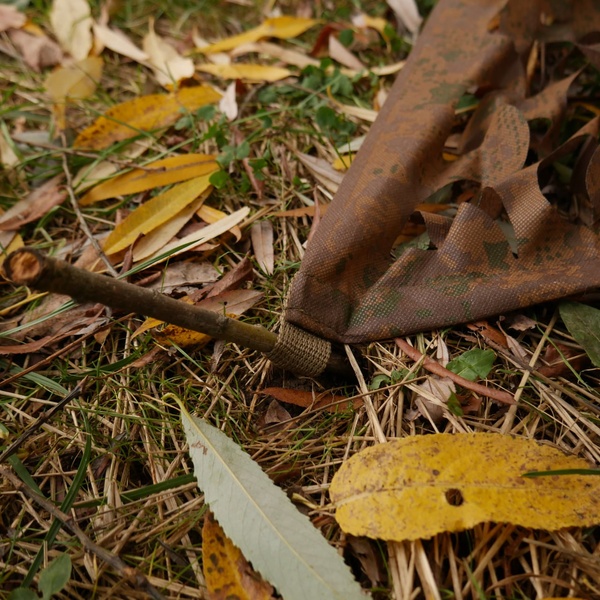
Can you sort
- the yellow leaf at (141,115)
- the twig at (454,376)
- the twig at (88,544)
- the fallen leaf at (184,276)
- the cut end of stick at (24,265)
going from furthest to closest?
the yellow leaf at (141,115), the fallen leaf at (184,276), the twig at (454,376), the twig at (88,544), the cut end of stick at (24,265)

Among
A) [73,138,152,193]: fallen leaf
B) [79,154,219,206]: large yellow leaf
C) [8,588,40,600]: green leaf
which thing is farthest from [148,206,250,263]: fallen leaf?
[8,588,40,600]: green leaf

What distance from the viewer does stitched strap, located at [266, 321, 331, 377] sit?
3.93 ft

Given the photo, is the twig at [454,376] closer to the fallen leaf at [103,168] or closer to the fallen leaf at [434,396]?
the fallen leaf at [434,396]

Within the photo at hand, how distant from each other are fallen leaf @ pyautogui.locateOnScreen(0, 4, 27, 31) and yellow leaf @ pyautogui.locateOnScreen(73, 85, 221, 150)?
765mm

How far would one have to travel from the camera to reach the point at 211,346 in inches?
53.4

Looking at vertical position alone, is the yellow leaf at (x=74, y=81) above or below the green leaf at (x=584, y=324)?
above

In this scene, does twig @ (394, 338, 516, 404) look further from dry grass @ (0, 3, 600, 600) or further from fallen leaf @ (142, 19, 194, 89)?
fallen leaf @ (142, 19, 194, 89)

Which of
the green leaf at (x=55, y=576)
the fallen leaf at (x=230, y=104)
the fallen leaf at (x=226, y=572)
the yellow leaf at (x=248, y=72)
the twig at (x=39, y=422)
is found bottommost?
the fallen leaf at (x=226, y=572)

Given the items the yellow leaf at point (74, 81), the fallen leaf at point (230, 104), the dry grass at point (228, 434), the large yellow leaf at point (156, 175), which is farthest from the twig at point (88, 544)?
the yellow leaf at point (74, 81)

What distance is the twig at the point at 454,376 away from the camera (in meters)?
1.16

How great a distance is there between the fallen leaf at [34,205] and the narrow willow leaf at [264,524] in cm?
87

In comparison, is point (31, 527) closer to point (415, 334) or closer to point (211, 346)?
point (211, 346)

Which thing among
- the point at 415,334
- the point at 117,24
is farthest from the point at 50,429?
the point at 117,24

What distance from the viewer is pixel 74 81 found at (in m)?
2.01
